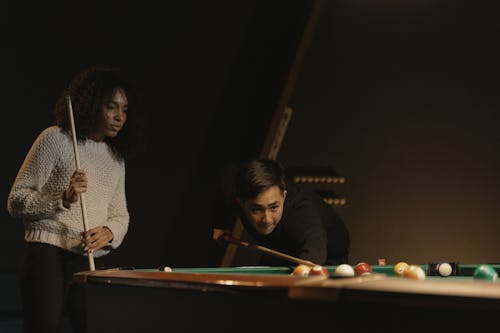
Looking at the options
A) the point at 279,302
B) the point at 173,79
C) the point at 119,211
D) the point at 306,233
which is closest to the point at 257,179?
the point at 306,233

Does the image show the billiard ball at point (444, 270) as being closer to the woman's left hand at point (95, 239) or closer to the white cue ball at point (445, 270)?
the white cue ball at point (445, 270)

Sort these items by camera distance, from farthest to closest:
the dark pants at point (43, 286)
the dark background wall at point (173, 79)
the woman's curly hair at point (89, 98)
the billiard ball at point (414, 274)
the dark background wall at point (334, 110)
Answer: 1. the dark background wall at point (334, 110)
2. the dark background wall at point (173, 79)
3. the woman's curly hair at point (89, 98)
4. the dark pants at point (43, 286)
5. the billiard ball at point (414, 274)

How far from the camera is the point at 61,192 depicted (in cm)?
251

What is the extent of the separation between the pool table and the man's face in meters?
0.83

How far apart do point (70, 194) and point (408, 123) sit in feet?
9.36

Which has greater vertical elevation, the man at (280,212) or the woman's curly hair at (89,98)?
the woman's curly hair at (89,98)

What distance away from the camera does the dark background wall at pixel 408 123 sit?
→ 4.61 m

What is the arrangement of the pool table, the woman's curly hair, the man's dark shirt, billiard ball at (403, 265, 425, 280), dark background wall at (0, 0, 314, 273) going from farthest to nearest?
dark background wall at (0, 0, 314, 273) → the woman's curly hair → the man's dark shirt → billiard ball at (403, 265, 425, 280) → the pool table

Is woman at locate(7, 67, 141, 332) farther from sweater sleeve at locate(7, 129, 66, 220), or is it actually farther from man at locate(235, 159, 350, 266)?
man at locate(235, 159, 350, 266)

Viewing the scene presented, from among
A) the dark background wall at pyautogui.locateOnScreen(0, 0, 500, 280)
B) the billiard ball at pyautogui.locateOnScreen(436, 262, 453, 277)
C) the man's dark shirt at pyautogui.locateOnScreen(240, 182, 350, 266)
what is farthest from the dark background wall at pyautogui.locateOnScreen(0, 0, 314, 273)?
the billiard ball at pyautogui.locateOnScreen(436, 262, 453, 277)

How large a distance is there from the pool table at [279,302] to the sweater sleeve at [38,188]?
0.58 meters

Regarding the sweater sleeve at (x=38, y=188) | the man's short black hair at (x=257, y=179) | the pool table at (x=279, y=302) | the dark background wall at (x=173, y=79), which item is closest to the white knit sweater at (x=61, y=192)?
the sweater sleeve at (x=38, y=188)

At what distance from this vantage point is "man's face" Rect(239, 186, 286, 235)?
2.62 m

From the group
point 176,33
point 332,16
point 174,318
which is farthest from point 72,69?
point 174,318
